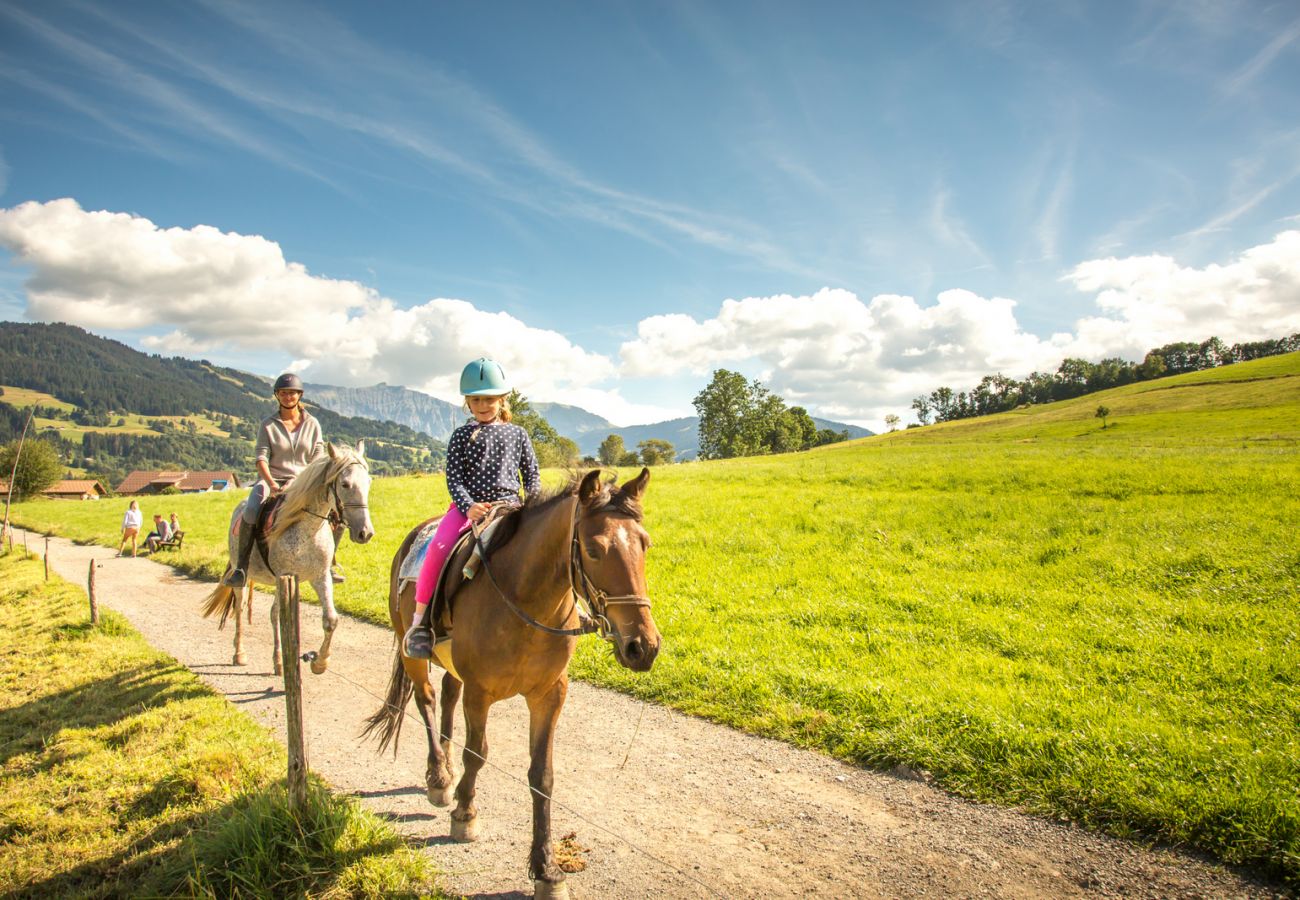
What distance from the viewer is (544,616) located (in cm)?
425

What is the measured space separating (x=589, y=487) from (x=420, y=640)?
2.31 m

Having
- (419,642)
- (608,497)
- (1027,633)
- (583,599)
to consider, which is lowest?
(1027,633)

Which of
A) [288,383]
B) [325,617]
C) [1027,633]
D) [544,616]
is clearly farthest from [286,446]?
[1027,633]

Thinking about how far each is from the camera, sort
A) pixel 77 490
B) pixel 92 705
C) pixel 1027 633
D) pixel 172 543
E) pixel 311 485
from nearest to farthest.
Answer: pixel 92 705
pixel 311 485
pixel 1027 633
pixel 172 543
pixel 77 490

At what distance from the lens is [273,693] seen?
8117 millimetres

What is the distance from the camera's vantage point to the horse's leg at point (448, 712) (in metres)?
5.11

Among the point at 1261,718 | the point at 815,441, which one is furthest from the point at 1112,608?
the point at 815,441

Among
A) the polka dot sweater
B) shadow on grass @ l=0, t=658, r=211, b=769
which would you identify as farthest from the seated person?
the polka dot sweater

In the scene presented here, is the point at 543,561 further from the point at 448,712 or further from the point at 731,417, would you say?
the point at 731,417

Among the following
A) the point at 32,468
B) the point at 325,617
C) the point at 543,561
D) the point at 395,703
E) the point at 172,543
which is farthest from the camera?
the point at 32,468

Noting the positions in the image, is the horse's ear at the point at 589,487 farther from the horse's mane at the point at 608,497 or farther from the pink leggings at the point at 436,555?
the pink leggings at the point at 436,555

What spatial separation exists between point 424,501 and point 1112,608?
93.5 feet

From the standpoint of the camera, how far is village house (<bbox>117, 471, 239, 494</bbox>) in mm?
110938

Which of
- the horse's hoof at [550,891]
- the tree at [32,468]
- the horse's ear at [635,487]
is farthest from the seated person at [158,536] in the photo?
the tree at [32,468]
